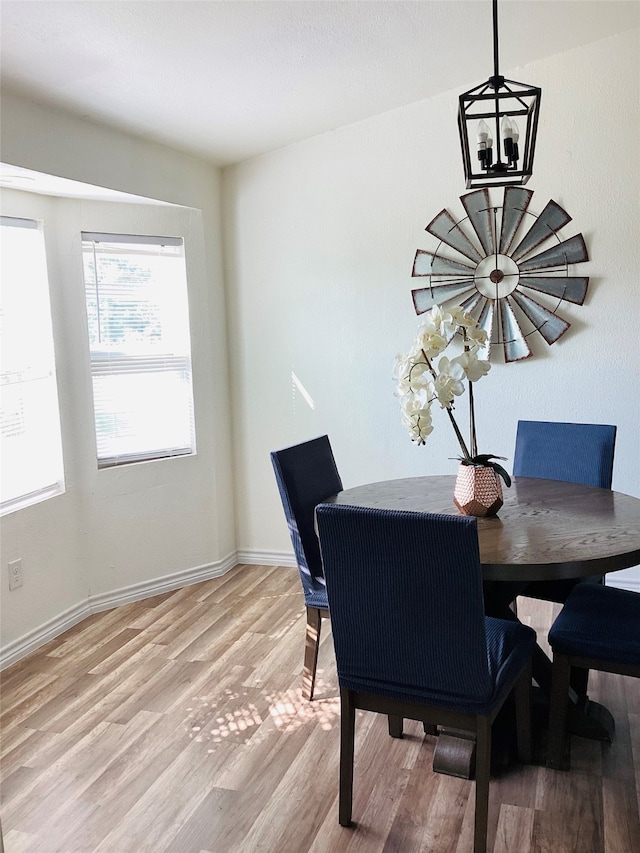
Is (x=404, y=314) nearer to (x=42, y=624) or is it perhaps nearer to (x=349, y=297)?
(x=349, y=297)

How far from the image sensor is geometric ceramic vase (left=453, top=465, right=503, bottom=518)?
2.46 metres

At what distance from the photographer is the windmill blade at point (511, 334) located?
3.87 metres

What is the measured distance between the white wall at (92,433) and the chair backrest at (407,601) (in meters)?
1.91

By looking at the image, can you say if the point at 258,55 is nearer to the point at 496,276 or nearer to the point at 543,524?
the point at 496,276

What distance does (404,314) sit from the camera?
409 centimetres

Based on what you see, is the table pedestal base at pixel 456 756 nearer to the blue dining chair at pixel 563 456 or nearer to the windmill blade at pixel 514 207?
the blue dining chair at pixel 563 456

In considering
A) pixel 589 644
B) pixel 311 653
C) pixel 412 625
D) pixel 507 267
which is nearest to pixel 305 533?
pixel 311 653

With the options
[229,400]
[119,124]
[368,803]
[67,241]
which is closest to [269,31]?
[119,124]

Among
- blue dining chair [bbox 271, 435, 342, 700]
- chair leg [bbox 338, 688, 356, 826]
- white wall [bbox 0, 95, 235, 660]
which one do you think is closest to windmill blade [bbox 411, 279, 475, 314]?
white wall [bbox 0, 95, 235, 660]

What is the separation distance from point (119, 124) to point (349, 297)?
1.46 metres

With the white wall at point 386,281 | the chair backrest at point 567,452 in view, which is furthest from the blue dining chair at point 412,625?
the white wall at point 386,281

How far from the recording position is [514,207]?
3.79m

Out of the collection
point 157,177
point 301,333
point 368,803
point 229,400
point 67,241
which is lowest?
point 368,803

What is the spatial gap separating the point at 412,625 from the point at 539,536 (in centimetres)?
54
